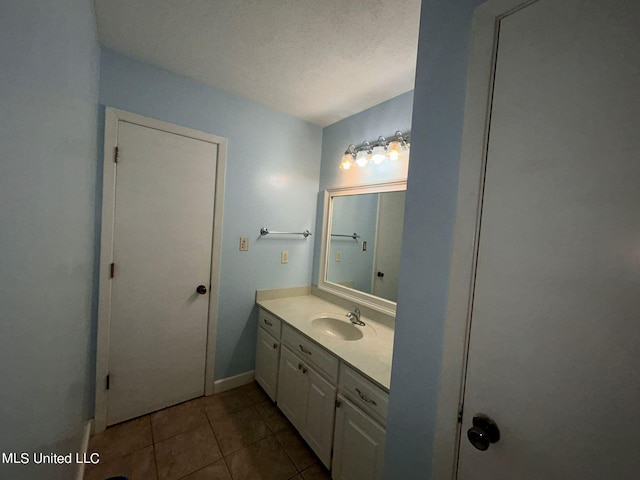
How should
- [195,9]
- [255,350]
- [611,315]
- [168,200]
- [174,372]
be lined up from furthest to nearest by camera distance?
[255,350] → [174,372] → [168,200] → [195,9] → [611,315]

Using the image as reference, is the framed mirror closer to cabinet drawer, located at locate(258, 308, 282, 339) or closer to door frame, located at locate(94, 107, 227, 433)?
cabinet drawer, located at locate(258, 308, 282, 339)

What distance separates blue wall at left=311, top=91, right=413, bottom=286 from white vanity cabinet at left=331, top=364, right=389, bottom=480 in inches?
48.3

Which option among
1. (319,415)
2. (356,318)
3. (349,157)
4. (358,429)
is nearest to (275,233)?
(349,157)

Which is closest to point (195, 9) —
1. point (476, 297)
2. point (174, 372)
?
point (476, 297)

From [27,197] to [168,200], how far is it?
1.20 m

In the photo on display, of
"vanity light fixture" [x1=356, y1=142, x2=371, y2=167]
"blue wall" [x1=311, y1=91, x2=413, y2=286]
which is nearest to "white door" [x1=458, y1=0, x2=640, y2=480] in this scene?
"blue wall" [x1=311, y1=91, x2=413, y2=286]

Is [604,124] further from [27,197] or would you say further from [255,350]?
[255,350]

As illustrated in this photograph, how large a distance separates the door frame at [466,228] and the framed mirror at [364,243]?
966mm

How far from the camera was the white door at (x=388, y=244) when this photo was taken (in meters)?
1.73

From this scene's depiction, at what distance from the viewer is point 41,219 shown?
0.64m

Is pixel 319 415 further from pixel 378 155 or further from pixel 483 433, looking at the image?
pixel 378 155

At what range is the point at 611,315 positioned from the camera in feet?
1.58

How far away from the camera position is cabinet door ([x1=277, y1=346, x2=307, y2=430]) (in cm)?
156

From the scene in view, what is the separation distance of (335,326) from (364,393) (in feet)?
2.37
